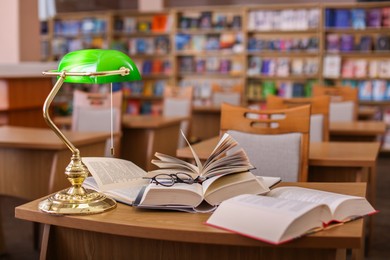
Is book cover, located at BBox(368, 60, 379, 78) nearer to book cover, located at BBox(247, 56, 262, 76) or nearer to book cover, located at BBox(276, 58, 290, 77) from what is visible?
book cover, located at BBox(276, 58, 290, 77)

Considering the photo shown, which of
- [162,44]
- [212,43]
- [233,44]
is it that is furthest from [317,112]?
[162,44]

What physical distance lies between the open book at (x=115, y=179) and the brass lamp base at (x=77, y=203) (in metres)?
0.06

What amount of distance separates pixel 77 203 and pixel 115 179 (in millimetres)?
257

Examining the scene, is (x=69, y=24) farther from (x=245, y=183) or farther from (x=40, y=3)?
(x=245, y=183)

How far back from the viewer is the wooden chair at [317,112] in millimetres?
3467

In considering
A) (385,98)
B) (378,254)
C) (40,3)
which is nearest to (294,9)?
(385,98)

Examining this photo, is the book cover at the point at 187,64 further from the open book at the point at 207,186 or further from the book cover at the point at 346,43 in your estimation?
the open book at the point at 207,186

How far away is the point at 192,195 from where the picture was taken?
1.61m

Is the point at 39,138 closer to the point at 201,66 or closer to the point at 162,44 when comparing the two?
the point at 201,66

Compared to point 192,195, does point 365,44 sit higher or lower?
higher

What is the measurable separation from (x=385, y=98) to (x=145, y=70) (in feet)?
11.8

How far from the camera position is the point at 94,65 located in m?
1.62

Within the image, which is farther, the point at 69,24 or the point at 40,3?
the point at 69,24

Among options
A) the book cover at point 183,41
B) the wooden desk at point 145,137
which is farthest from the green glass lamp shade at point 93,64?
the book cover at point 183,41
